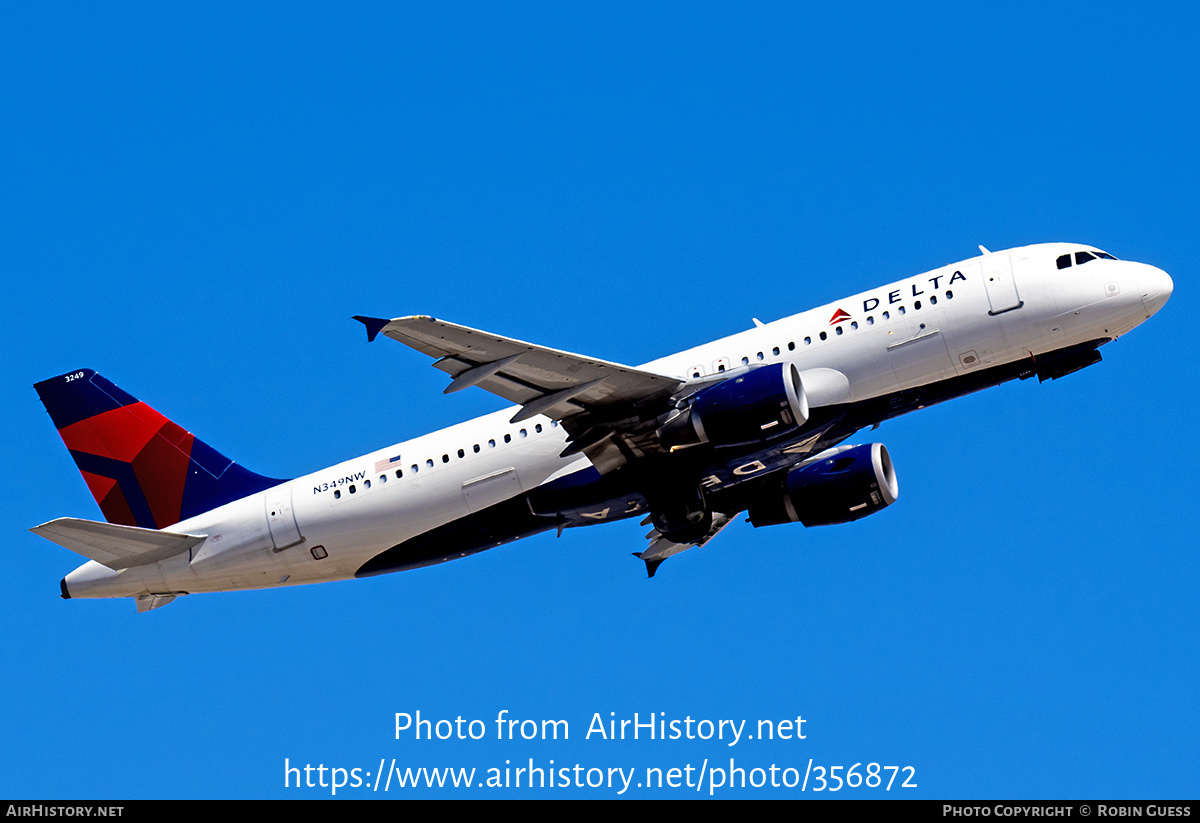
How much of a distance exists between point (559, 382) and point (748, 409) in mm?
4800

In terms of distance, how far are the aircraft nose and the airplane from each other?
0.06 m

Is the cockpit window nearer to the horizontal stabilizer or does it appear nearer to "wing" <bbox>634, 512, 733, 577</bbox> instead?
"wing" <bbox>634, 512, 733, 577</bbox>

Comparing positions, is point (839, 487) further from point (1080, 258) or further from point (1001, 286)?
point (1080, 258)

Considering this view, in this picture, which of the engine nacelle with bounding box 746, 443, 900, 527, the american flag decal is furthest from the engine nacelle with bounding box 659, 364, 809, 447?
the american flag decal

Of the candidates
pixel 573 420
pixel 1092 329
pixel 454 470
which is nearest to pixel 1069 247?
pixel 1092 329

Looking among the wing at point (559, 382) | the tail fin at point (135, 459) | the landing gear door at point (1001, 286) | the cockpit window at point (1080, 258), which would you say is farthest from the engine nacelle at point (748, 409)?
the tail fin at point (135, 459)

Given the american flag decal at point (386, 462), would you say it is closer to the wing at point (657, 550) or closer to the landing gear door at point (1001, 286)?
the wing at point (657, 550)

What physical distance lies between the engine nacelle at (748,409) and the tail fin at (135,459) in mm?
13791

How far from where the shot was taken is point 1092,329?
36.8 m

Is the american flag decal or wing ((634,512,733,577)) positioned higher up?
the american flag decal

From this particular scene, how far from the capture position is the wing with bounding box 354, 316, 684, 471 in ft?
111
